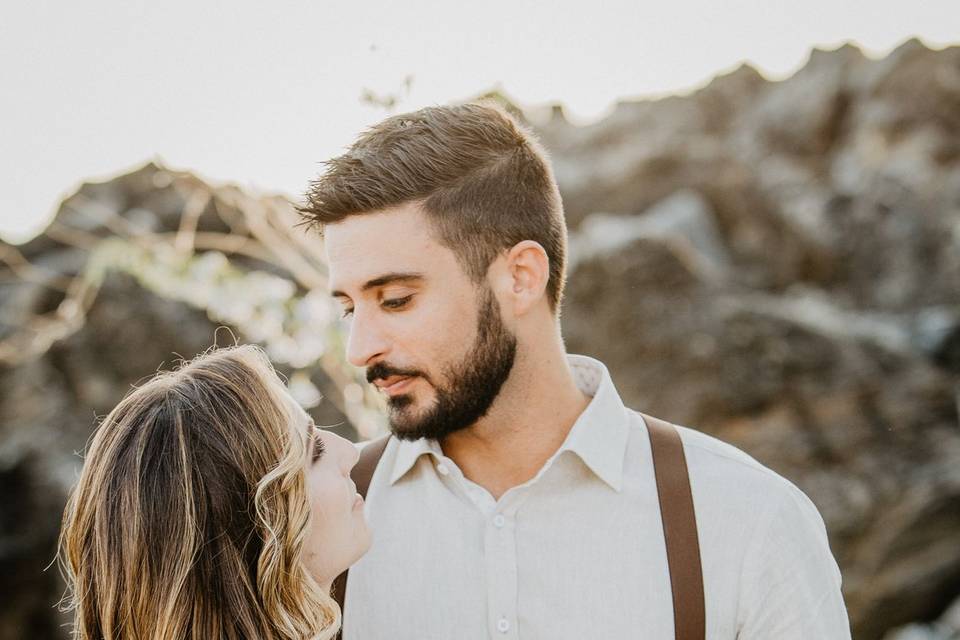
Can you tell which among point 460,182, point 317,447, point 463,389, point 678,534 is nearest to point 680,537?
point 678,534

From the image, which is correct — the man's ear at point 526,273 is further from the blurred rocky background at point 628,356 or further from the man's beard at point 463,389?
the blurred rocky background at point 628,356

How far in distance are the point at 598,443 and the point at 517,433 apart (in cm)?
22

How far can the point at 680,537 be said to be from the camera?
76.9 inches

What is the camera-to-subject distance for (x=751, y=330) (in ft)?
21.7

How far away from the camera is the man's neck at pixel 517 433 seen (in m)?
2.18

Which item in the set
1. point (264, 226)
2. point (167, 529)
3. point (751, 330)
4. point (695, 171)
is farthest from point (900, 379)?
point (695, 171)

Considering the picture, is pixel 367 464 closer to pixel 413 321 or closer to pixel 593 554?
pixel 413 321

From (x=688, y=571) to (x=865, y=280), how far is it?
11.6 meters

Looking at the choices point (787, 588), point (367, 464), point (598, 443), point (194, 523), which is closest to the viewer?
point (194, 523)

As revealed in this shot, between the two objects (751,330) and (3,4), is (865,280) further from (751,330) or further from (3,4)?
(3,4)

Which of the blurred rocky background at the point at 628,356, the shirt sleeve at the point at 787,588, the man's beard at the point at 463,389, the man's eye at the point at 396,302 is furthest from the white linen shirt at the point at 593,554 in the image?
the blurred rocky background at the point at 628,356

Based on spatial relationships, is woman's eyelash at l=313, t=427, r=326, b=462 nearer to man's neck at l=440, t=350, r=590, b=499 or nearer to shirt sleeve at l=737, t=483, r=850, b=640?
man's neck at l=440, t=350, r=590, b=499

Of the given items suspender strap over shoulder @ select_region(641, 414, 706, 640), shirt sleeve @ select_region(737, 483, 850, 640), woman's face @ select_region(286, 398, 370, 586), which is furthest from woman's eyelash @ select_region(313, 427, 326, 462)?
shirt sleeve @ select_region(737, 483, 850, 640)

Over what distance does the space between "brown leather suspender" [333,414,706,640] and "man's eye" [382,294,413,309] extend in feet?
2.26
